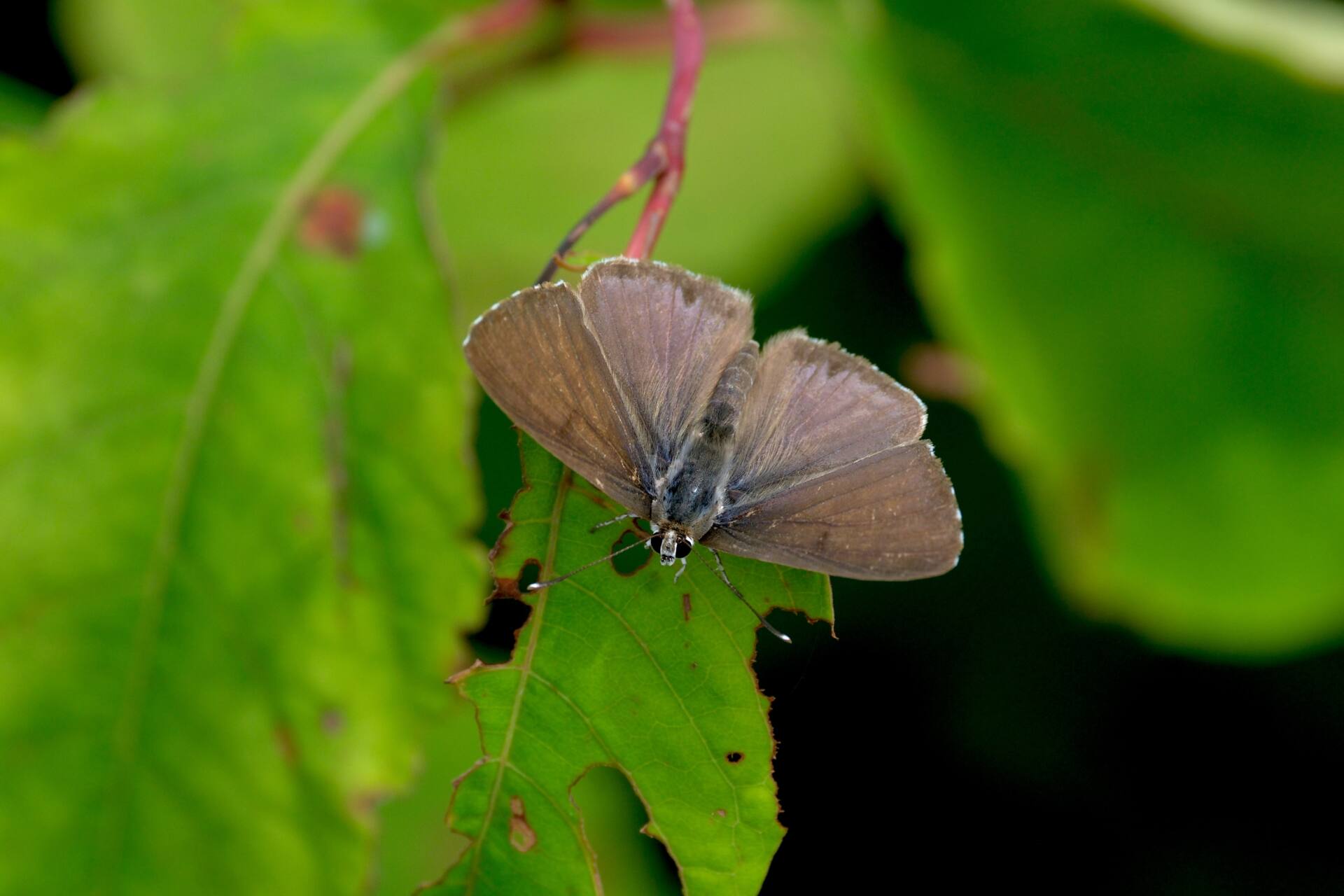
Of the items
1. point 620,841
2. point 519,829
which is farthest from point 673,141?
point 620,841

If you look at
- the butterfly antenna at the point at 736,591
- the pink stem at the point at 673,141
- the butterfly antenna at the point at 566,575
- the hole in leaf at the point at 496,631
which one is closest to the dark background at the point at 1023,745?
the hole in leaf at the point at 496,631

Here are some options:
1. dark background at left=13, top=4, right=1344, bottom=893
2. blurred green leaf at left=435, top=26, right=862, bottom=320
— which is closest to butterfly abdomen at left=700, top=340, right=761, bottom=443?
dark background at left=13, top=4, right=1344, bottom=893

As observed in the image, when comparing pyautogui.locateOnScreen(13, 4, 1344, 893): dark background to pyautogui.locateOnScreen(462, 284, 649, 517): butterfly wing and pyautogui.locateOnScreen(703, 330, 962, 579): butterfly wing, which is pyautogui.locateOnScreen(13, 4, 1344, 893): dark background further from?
pyautogui.locateOnScreen(462, 284, 649, 517): butterfly wing

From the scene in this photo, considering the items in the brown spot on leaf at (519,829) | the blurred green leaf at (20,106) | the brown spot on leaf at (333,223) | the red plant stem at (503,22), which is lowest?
the brown spot on leaf at (519,829)

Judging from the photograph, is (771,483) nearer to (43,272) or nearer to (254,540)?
(254,540)

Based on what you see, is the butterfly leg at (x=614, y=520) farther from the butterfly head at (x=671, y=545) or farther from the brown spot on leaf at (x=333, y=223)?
the brown spot on leaf at (x=333, y=223)

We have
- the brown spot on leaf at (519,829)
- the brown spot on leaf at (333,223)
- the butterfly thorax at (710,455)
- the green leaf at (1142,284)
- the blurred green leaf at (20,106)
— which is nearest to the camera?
the brown spot on leaf at (519,829)
